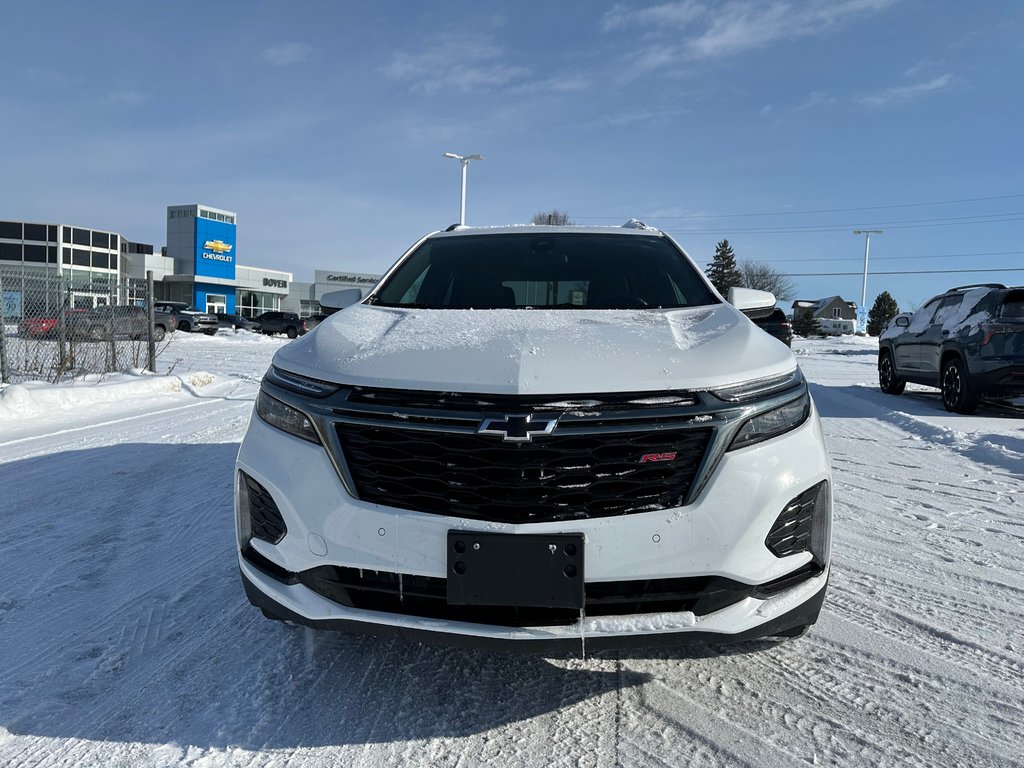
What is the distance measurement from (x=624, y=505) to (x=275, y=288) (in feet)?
223

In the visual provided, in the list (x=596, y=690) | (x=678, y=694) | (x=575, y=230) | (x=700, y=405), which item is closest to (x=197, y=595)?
(x=596, y=690)

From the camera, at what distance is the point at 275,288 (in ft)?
214

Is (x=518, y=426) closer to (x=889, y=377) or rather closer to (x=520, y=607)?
(x=520, y=607)

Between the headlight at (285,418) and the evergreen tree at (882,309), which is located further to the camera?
the evergreen tree at (882,309)

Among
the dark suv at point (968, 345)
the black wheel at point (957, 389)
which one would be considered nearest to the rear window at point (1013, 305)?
the dark suv at point (968, 345)

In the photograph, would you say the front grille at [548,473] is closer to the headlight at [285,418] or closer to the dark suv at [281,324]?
the headlight at [285,418]

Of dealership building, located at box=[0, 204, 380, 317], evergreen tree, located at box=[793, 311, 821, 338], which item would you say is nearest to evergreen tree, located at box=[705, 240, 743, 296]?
evergreen tree, located at box=[793, 311, 821, 338]

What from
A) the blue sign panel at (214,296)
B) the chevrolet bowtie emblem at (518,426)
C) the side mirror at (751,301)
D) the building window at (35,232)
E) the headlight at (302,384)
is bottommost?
the chevrolet bowtie emblem at (518,426)

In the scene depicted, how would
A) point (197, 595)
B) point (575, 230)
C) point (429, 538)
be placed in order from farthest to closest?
point (575, 230)
point (197, 595)
point (429, 538)

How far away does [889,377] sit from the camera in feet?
38.3

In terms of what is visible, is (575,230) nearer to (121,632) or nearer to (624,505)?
(624,505)

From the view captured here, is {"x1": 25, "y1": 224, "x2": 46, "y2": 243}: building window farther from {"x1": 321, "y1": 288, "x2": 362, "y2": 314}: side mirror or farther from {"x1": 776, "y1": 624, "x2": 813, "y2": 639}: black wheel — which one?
{"x1": 776, "y1": 624, "x2": 813, "y2": 639}: black wheel

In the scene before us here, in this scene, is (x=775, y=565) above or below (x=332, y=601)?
above

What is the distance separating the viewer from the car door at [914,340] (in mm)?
10250
